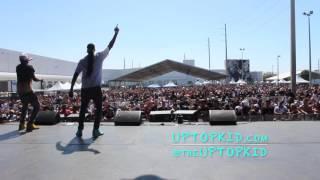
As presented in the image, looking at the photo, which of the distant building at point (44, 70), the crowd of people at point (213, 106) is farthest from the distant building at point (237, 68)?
the crowd of people at point (213, 106)

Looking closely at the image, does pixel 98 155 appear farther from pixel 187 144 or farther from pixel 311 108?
pixel 311 108

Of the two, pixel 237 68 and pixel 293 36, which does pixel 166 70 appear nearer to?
pixel 293 36

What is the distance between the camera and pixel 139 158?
13.7 feet

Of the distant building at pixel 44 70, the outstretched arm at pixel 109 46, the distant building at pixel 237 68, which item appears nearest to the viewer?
the outstretched arm at pixel 109 46

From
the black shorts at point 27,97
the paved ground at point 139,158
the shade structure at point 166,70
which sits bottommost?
the paved ground at point 139,158

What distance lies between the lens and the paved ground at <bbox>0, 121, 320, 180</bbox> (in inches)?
139

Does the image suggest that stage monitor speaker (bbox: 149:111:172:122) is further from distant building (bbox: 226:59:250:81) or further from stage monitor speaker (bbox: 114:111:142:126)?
distant building (bbox: 226:59:250:81)

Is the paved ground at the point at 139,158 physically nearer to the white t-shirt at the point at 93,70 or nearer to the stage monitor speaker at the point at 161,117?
the white t-shirt at the point at 93,70

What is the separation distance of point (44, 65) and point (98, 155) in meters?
65.2

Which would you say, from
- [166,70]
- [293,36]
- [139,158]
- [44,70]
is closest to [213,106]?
[293,36]

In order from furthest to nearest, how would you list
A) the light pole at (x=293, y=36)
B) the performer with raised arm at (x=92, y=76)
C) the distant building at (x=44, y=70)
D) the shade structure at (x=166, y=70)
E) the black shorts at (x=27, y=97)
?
the distant building at (x=44, y=70), the shade structure at (x=166, y=70), the light pole at (x=293, y=36), the black shorts at (x=27, y=97), the performer with raised arm at (x=92, y=76)

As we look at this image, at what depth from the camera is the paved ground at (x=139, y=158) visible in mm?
3533

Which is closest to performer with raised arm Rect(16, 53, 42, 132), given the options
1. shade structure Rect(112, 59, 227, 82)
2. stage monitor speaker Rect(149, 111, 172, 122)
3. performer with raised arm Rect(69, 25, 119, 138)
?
performer with raised arm Rect(69, 25, 119, 138)

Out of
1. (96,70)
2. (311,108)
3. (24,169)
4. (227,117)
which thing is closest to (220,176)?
(24,169)
